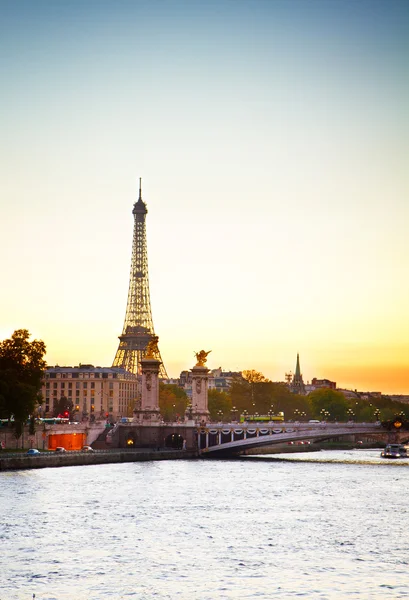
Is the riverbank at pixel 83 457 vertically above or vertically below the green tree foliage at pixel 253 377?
below

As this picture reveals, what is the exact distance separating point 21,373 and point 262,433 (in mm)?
30103

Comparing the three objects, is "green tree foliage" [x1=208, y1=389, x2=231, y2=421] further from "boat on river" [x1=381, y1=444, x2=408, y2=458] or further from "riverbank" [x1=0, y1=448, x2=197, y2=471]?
"boat on river" [x1=381, y1=444, x2=408, y2=458]

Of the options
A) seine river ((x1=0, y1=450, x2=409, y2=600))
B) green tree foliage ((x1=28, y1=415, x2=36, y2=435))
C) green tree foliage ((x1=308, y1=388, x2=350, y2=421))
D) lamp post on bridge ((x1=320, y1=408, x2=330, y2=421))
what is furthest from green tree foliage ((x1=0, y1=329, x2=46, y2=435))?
green tree foliage ((x1=308, y1=388, x2=350, y2=421))

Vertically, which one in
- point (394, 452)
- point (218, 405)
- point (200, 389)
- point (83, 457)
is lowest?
point (83, 457)

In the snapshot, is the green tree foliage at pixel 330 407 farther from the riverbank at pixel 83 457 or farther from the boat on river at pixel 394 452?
the riverbank at pixel 83 457

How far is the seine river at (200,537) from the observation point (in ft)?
117

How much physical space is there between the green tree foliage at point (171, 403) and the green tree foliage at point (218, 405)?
4.69 meters

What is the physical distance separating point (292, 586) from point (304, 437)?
65094 millimetres

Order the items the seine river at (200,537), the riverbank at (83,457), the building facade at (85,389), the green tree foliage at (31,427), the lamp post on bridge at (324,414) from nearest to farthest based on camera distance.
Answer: the seine river at (200,537) < the riverbank at (83,457) < the green tree foliage at (31,427) < the lamp post on bridge at (324,414) < the building facade at (85,389)

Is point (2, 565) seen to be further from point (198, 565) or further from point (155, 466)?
point (155, 466)

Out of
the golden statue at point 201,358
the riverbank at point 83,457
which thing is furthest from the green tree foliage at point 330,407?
the riverbank at point 83,457

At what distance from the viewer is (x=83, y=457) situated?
285 feet

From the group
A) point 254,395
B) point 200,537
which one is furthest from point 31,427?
point 254,395

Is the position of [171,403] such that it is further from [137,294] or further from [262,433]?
[262,433]
